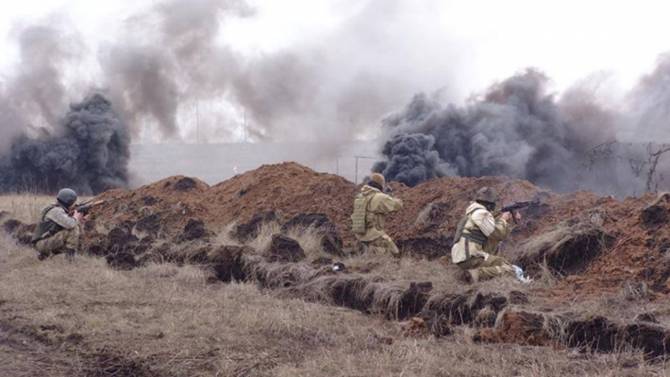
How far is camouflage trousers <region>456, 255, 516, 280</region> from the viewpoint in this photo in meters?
10.5

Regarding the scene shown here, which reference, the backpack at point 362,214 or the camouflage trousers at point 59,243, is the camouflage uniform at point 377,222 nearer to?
the backpack at point 362,214

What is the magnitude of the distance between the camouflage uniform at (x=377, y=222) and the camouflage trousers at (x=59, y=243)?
15.8 ft

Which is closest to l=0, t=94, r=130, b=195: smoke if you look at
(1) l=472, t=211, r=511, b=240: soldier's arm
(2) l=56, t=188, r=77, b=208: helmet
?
(2) l=56, t=188, r=77, b=208: helmet

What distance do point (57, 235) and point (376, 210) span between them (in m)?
5.37

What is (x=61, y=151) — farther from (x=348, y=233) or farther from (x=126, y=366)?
(x=126, y=366)

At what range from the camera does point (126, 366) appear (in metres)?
7.12

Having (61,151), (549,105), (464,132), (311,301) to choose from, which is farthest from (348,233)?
(61,151)

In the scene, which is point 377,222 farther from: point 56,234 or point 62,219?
point 56,234

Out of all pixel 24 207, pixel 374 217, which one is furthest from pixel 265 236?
pixel 24 207

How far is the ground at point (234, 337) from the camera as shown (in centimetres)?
664

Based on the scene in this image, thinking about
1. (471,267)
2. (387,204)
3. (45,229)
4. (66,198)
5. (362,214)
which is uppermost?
(66,198)

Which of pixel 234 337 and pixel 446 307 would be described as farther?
pixel 446 307

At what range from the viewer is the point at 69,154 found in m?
32.8

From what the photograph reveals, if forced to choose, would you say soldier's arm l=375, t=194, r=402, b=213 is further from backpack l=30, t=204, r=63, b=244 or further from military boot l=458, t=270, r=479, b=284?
backpack l=30, t=204, r=63, b=244
